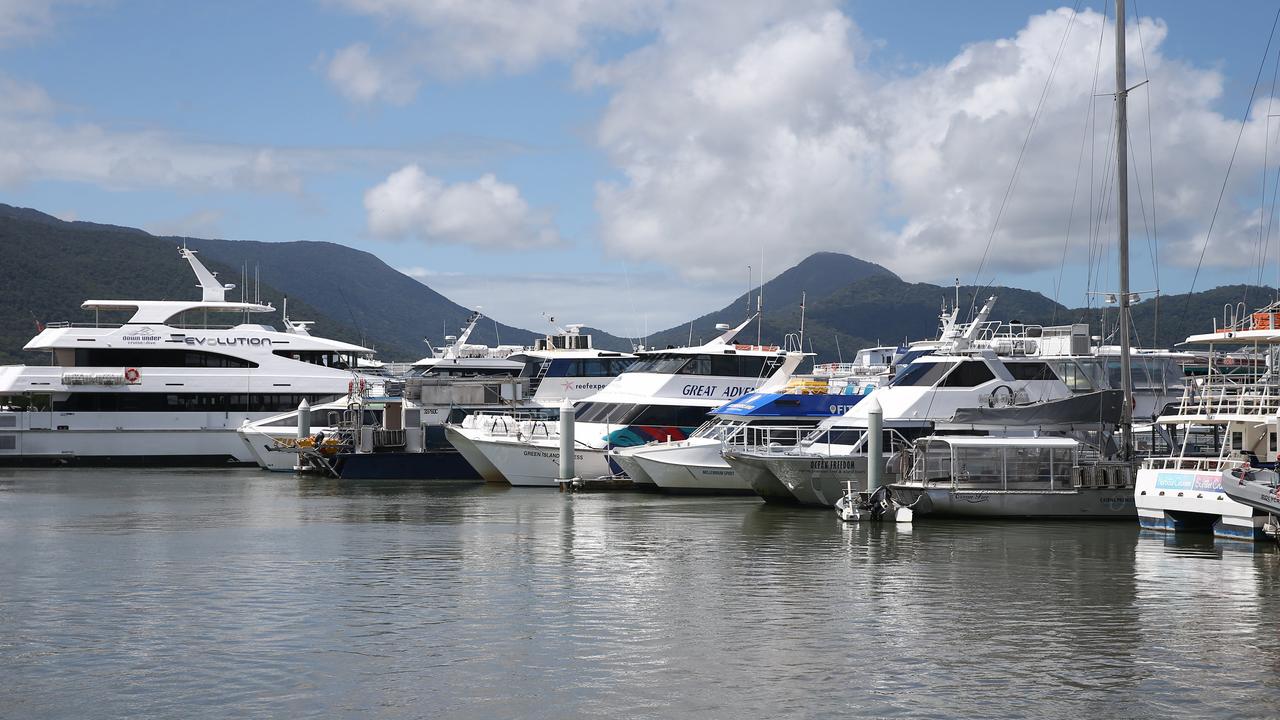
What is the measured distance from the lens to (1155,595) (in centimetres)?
1903

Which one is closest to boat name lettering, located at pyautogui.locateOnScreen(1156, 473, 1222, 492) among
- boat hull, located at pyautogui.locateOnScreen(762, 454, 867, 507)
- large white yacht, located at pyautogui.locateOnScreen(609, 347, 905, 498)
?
boat hull, located at pyautogui.locateOnScreen(762, 454, 867, 507)

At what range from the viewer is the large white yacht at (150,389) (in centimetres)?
5262

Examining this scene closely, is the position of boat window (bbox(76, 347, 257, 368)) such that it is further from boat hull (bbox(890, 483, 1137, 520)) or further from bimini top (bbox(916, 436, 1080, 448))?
bimini top (bbox(916, 436, 1080, 448))

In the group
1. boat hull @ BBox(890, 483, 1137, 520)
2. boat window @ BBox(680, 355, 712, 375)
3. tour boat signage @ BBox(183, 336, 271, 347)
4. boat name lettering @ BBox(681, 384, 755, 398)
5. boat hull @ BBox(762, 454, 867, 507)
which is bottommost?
boat hull @ BBox(890, 483, 1137, 520)

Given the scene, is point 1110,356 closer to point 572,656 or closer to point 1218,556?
point 1218,556

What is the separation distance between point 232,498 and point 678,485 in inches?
498

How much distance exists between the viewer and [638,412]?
4144 cm

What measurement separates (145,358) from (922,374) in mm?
34346

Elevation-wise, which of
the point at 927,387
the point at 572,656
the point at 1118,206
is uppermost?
the point at 1118,206

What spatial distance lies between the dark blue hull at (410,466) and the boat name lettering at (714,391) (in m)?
8.63

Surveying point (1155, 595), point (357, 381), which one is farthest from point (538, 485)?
point (1155, 595)

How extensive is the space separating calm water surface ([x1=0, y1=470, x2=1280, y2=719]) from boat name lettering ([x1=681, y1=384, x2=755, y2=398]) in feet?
43.0

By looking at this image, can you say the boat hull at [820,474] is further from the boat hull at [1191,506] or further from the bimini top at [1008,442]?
the boat hull at [1191,506]

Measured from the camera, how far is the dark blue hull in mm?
46031
